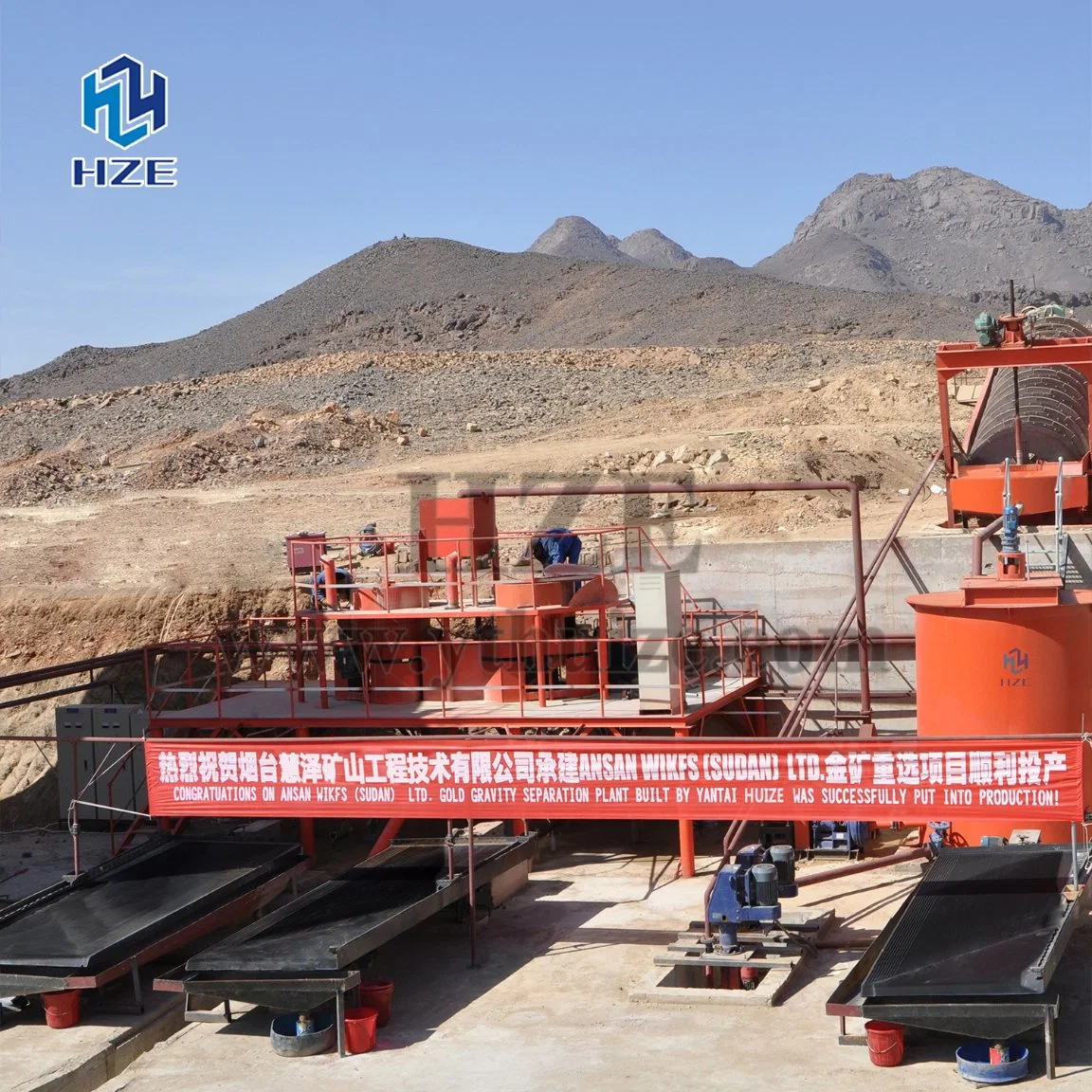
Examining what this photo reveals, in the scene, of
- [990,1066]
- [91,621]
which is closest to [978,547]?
[990,1066]

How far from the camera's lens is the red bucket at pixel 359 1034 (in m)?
11.1

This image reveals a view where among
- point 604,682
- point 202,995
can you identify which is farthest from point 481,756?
point 604,682

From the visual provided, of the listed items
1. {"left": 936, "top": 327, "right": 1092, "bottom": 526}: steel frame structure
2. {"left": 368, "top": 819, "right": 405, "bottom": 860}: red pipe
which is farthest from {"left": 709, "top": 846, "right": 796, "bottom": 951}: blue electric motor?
{"left": 936, "top": 327, "right": 1092, "bottom": 526}: steel frame structure

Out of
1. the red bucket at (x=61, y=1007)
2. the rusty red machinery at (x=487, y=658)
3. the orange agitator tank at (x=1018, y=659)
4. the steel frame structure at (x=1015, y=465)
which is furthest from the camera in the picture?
the steel frame structure at (x=1015, y=465)

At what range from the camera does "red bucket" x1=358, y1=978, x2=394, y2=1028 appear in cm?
1171

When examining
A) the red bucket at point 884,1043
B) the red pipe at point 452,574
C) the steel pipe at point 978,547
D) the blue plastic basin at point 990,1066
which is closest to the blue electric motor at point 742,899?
the red bucket at point 884,1043

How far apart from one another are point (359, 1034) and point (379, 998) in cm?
58

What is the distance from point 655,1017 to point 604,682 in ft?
16.8

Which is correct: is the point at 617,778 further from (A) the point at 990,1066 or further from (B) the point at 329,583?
(B) the point at 329,583

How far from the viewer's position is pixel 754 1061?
1044 cm

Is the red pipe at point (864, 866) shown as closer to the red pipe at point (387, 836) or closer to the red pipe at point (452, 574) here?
the red pipe at point (387, 836)

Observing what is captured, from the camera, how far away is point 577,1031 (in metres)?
11.3

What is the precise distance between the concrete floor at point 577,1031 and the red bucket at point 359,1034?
0.36 ft

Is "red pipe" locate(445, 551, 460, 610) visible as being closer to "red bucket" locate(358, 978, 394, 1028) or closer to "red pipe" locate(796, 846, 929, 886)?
"red pipe" locate(796, 846, 929, 886)
